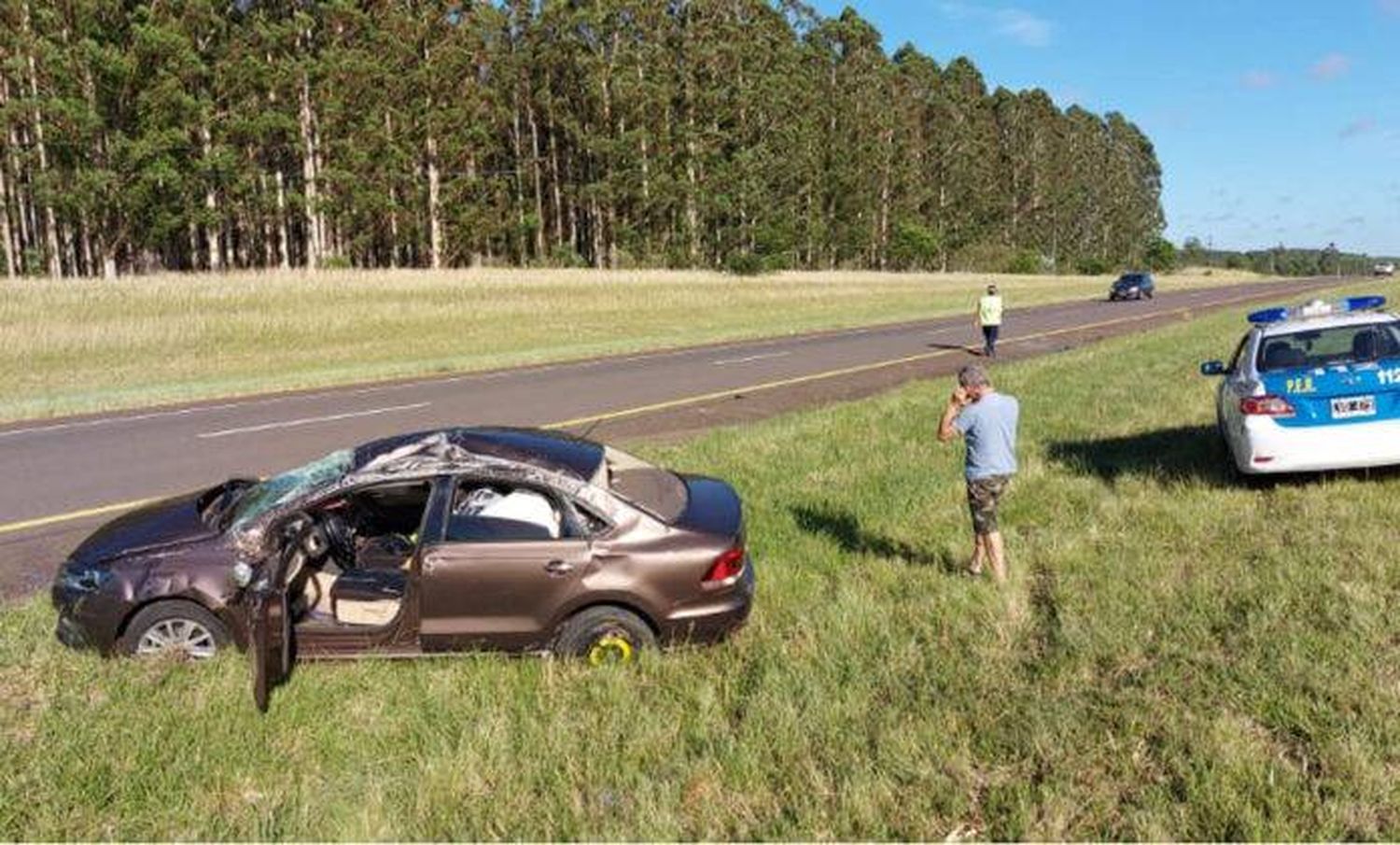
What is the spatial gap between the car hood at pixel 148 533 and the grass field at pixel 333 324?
46.5ft

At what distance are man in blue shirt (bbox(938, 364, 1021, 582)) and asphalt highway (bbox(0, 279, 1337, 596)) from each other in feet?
22.2

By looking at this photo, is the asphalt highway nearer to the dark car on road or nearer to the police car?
the police car

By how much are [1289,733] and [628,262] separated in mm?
63265

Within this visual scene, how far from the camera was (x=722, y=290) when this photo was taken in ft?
154

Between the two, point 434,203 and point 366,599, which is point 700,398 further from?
point 434,203

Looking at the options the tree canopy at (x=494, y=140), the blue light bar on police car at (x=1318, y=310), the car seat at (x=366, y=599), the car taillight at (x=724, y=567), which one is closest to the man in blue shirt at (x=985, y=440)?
the car taillight at (x=724, y=567)

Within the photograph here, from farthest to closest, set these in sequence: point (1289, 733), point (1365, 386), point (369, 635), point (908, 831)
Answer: point (1365, 386) < point (369, 635) < point (1289, 733) < point (908, 831)

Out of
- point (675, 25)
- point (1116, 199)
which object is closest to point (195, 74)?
point (675, 25)

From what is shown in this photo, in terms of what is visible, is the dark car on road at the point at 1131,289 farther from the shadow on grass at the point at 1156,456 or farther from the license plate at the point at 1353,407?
the license plate at the point at 1353,407

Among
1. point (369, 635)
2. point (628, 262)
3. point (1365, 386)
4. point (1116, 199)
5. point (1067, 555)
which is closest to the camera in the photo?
point (369, 635)

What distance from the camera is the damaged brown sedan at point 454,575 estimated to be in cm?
534

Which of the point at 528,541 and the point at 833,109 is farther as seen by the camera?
the point at 833,109

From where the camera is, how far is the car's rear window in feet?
18.5

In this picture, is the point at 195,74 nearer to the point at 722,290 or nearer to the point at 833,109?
the point at 722,290
